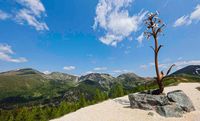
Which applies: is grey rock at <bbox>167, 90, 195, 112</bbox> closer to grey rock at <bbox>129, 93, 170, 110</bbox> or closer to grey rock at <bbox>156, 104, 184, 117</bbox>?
grey rock at <bbox>156, 104, 184, 117</bbox>

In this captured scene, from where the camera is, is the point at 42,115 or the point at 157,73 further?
the point at 42,115

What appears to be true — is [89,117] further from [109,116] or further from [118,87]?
[118,87]

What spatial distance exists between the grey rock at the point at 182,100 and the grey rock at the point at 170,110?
1.28m

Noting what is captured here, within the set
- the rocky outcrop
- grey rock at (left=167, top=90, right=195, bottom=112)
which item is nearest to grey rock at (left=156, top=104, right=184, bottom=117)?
the rocky outcrop

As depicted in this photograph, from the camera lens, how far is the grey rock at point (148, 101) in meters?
28.5

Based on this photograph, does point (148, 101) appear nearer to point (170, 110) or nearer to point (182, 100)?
point (170, 110)

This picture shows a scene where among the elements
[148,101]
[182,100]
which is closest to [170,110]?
[148,101]

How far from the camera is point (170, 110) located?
26.4m

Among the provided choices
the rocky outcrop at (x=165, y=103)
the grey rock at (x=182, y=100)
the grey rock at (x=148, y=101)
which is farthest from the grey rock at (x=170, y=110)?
the grey rock at (x=182, y=100)

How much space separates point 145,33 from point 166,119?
607 inches

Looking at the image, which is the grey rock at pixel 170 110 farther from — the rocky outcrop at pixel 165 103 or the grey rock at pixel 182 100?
the grey rock at pixel 182 100

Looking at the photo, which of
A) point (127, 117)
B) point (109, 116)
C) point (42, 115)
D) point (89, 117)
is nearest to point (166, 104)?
point (127, 117)

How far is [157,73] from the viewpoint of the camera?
105ft

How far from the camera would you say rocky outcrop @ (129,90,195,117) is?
26.5 meters
